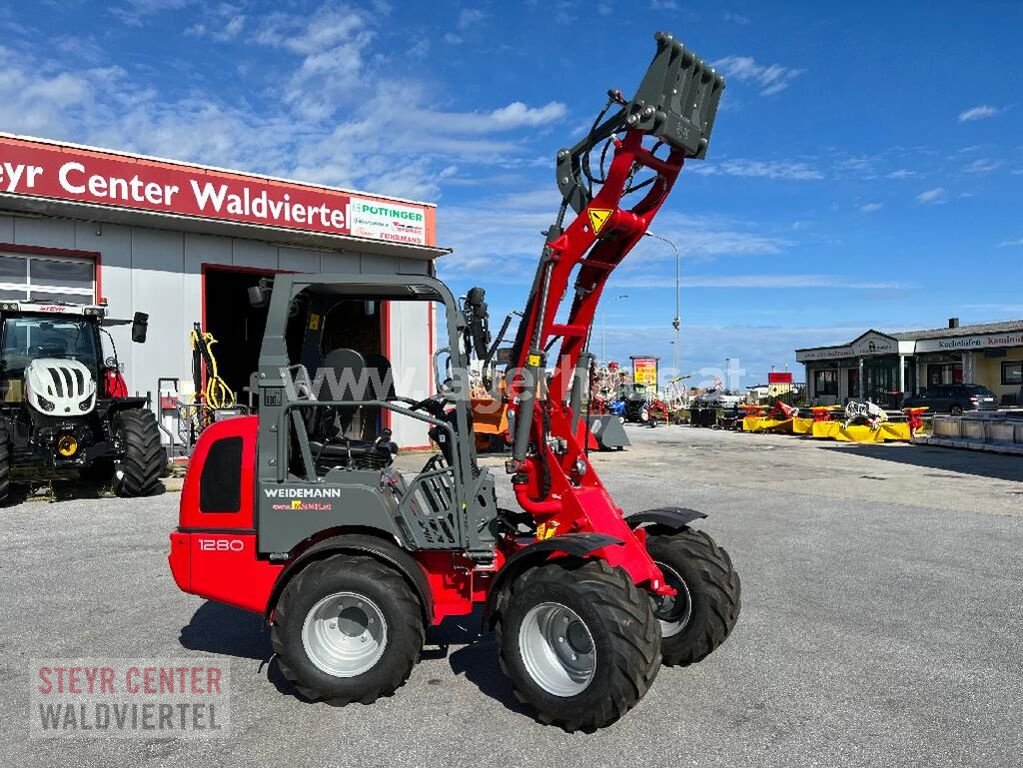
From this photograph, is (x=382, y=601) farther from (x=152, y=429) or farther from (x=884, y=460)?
(x=884, y=460)

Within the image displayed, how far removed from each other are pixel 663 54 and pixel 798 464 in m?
15.2

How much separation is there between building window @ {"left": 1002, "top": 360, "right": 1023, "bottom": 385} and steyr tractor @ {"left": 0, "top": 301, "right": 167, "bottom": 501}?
141 feet

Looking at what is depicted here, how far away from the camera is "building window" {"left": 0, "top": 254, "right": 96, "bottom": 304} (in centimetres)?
1507

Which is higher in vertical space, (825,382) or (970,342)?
(970,342)

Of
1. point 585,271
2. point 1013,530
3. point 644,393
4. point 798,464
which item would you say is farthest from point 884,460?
point 644,393

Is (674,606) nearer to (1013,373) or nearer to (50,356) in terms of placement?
(50,356)

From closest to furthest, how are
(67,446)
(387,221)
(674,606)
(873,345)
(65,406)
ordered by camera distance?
(674,606)
(67,446)
(65,406)
(387,221)
(873,345)

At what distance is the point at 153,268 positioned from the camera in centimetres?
1642

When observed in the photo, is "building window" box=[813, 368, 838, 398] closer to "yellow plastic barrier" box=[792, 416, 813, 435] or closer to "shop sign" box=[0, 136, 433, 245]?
"yellow plastic barrier" box=[792, 416, 813, 435]

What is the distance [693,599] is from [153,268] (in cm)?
1485

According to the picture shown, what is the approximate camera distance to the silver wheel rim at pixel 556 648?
4246 mm

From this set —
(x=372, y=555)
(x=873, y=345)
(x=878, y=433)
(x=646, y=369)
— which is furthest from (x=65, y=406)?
(x=873, y=345)

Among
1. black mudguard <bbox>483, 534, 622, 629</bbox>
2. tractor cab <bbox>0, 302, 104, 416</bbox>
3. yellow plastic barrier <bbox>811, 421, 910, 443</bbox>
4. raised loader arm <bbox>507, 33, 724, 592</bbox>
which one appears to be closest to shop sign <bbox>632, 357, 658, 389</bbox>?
yellow plastic barrier <bbox>811, 421, 910, 443</bbox>

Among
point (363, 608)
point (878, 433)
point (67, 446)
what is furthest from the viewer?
point (878, 433)
